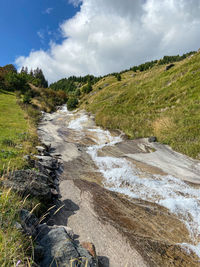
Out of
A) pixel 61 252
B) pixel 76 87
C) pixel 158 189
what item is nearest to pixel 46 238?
pixel 61 252

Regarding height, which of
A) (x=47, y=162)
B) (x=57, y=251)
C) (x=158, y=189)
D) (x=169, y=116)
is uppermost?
(x=169, y=116)

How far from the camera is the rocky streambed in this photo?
190 inches

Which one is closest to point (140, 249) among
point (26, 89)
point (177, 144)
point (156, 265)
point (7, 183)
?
point (156, 265)

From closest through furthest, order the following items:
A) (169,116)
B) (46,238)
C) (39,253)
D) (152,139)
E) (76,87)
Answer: (39,253), (46,238), (152,139), (169,116), (76,87)

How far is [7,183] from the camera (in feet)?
16.1

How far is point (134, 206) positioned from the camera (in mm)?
6945

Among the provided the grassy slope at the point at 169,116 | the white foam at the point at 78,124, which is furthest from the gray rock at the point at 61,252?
the white foam at the point at 78,124

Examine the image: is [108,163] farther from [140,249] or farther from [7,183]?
[7,183]

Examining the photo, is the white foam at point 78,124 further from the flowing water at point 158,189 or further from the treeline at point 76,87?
the treeline at point 76,87

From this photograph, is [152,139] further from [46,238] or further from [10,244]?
[10,244]

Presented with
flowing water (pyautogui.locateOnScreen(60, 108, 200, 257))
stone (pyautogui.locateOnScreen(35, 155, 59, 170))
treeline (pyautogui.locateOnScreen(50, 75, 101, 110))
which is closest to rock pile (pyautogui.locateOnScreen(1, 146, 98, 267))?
stone (pyautogui.locateOnScreen(35, 155, 59, 170))

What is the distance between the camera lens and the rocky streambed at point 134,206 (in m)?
4.84

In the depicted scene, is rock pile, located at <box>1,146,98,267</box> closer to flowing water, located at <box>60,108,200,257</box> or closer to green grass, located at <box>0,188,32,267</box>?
green grass, located at <box>0,188,32,267</box>

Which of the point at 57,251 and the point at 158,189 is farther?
the point at 158,189
